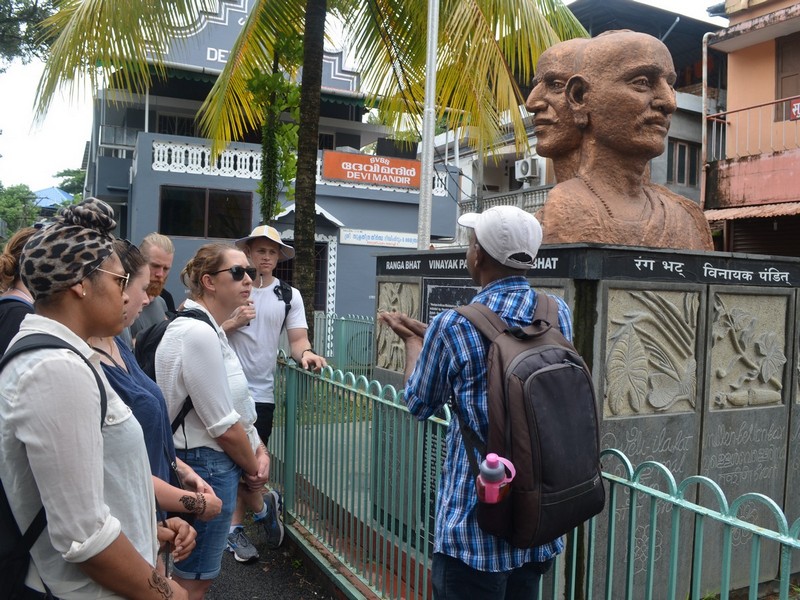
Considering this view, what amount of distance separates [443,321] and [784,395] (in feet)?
9.98

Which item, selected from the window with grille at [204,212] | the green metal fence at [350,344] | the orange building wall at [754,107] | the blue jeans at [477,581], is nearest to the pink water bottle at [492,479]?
the blue jeans at [477,581]

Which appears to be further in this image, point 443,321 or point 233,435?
point 233,435

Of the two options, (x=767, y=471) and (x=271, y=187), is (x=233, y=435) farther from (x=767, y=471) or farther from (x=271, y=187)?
(x=271, y=187)

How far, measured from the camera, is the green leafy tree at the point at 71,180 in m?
57.5

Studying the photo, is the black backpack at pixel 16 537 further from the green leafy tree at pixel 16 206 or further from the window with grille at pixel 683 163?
the green leafy tree at pixel 16 206

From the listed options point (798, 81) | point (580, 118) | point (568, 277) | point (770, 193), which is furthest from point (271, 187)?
point (798, 81)

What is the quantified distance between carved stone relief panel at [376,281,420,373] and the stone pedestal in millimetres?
870

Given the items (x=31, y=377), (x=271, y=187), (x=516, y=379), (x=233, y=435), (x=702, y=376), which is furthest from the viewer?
(x=271, y=187)

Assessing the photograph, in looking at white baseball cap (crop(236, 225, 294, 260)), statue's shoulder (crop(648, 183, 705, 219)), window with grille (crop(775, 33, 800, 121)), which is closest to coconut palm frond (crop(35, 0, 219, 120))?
white baseball cap (crop(236, 225, 294, 260))

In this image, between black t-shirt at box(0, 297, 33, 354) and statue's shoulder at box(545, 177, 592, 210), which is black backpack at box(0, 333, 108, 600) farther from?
statue's shoulder at box(545, 177, 592, 210)

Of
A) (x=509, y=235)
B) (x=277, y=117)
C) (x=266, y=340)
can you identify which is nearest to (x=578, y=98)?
(x=266, y=340)

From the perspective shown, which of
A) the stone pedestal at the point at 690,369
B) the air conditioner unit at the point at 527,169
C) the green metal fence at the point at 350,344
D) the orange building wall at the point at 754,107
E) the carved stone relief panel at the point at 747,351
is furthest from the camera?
the air conditioner unit at the point at 527,169

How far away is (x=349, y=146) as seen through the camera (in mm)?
20859

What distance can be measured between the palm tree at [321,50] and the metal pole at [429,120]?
195 mm
